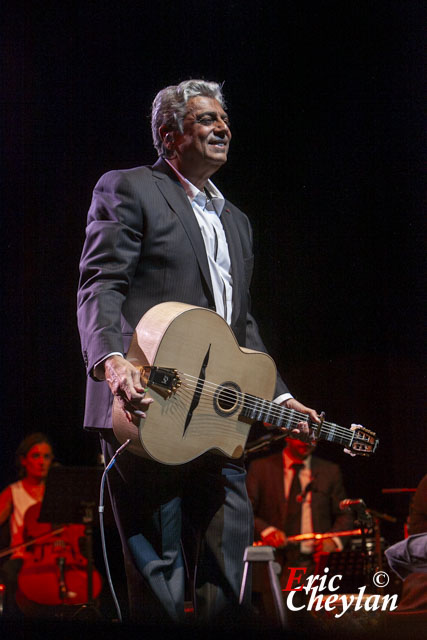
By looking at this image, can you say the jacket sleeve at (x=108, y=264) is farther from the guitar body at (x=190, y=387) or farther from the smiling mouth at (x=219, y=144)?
the smiling mouth at (x=219, y=144)

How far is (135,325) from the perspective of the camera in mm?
2361

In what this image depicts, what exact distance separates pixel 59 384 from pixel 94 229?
4053mm

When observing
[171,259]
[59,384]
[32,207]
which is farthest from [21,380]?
[171,259]

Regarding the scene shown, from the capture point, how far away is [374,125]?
445cm

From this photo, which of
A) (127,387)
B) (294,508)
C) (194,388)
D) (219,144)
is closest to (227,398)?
(194,388)

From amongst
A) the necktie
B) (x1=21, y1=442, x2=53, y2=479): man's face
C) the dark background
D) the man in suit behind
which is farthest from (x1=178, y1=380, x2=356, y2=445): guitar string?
(x1=21, y1=442, x2=53, y2=479): man's face

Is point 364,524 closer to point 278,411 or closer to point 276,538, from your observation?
point 276,538

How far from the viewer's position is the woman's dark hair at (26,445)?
6.68m

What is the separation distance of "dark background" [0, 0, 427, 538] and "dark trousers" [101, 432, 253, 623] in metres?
2.45

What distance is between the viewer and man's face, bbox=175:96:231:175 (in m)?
2.62

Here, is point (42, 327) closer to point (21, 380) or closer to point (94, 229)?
point (21, 380)

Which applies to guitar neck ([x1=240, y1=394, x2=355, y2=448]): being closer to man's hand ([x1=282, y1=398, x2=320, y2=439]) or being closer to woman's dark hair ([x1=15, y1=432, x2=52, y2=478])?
man's hand ([x1=282, y1=398, x2=320, y2=439])

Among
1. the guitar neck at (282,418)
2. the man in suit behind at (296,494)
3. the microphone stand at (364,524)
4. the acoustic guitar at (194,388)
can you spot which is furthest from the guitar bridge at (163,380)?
the man in suit behind at (296,494)

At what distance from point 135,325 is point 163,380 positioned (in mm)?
312
